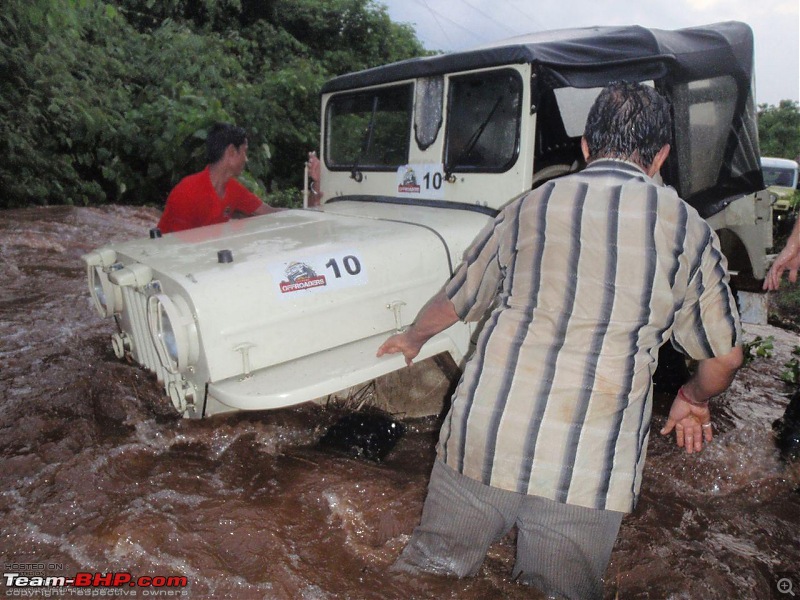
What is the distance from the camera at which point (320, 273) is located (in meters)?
2.47

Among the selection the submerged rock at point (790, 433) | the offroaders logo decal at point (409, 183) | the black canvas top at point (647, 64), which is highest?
the black canvas top at point (647, 64)

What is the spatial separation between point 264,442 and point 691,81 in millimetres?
2954

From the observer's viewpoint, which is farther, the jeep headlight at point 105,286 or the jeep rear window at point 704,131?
the jeep rear window at point 704,131

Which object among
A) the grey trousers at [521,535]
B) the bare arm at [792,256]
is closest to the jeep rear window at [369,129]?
the bare arm at [792,256]

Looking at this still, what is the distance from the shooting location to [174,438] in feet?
9.36

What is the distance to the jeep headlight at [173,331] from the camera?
221cm

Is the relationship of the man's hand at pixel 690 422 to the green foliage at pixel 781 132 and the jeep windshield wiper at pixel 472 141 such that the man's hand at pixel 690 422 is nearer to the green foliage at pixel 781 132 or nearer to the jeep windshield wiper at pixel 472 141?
the jeep windshield wiper at pixel 472 141

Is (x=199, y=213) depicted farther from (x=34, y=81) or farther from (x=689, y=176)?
(x=34, y=81)

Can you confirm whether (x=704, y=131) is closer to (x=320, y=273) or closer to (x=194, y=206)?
(x=320, y=273)

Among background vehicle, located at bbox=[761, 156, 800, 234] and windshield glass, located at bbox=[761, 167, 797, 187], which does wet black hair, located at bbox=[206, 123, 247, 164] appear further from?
windshield glass, located at bbox=[761, 167, 797, 187]

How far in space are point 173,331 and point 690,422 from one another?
1.69m

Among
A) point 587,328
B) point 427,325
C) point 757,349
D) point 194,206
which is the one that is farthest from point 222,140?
point 757,349

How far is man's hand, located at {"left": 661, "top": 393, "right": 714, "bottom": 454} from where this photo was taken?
6.49 ft

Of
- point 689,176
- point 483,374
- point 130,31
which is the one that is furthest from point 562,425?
point 130,31
